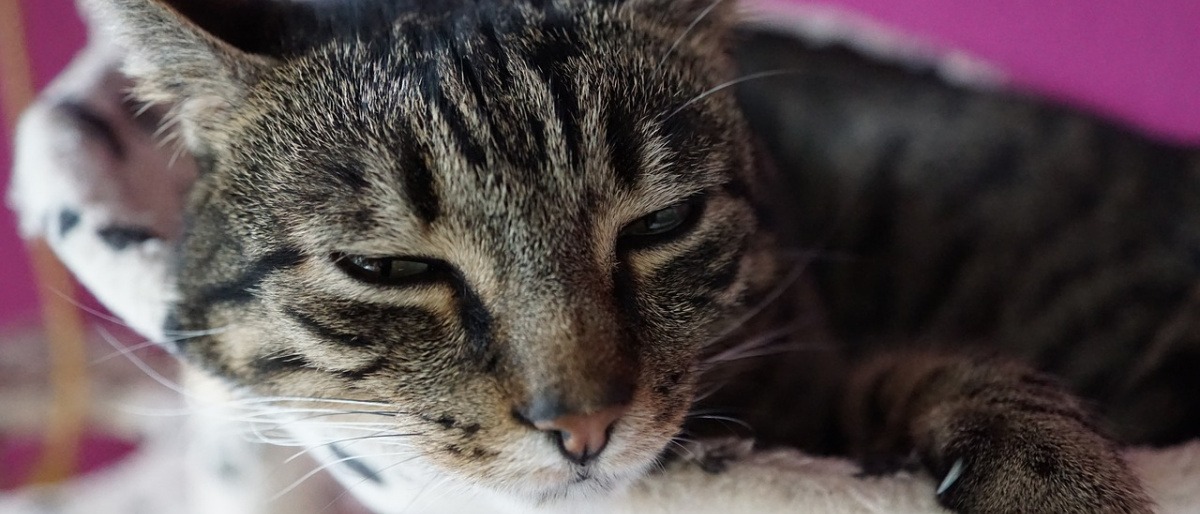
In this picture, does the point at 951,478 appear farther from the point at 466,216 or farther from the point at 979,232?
the point at 979,232

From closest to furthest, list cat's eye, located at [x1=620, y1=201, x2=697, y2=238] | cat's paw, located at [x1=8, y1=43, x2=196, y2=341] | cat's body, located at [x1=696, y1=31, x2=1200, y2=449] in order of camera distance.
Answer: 1. cat's eye, located at [x1=620, y1=201, x2=697, y2=238]
2. cat's paw, located at [x1=8, y1=43, x2=196, y2=341]
3. cat's body, located at [x1=696, y1=31, x2=1200, y2=449]

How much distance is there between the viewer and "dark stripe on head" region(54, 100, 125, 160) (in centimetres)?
103

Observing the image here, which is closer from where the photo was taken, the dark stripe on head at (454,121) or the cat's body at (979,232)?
the dark stripe on head at (454,121)

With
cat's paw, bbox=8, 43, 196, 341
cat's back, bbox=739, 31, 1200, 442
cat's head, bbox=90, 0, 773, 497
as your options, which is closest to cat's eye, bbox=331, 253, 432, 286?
cat's head, bbox=90, 0, 773, 497

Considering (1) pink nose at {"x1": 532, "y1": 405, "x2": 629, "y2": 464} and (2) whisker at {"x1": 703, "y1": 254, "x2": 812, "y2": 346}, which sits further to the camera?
(2) whisker at {"x1": 703, "y1": 254, "x2": 812, "y2": 346}

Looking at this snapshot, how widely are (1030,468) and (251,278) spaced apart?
0.67m

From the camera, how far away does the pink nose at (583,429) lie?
69 cm

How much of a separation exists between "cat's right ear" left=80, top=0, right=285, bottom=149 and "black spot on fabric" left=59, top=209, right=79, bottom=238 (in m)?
0.18

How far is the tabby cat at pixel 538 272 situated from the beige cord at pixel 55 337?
2.46ft

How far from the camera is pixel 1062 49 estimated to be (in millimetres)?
1619

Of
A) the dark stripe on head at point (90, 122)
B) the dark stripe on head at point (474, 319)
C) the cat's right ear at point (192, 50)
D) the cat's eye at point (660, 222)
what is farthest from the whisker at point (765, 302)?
the dark stripe on head at point (90, 122)

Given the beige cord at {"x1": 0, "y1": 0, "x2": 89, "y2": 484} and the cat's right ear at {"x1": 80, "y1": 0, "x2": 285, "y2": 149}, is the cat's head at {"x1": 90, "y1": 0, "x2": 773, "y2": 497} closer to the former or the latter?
the cat's right ear at {"x1": 80, "y1": 0, "x2": 285, "y2": 149}

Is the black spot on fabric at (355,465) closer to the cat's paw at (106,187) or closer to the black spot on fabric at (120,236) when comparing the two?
the cat's paw at (106,187)

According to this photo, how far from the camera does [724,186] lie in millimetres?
872
